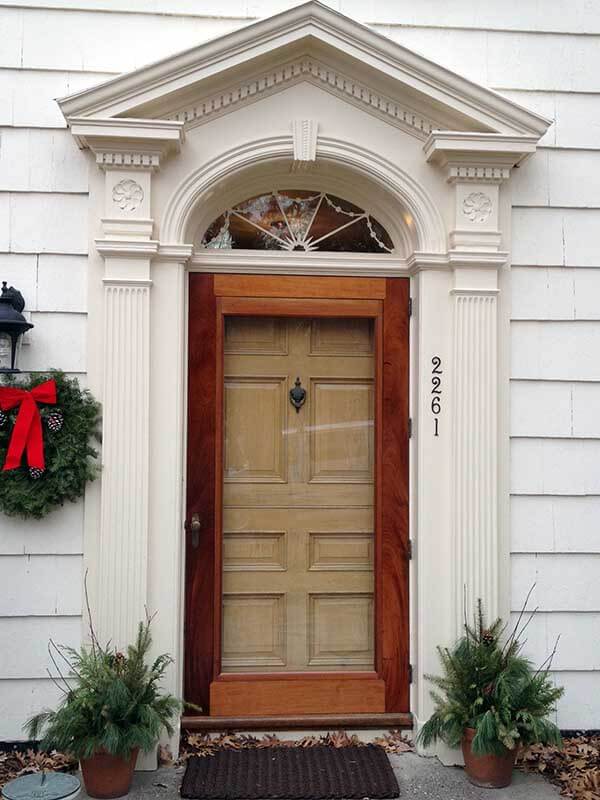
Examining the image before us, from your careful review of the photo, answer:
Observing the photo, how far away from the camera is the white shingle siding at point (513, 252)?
3.77 metres

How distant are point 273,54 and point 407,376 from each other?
5.62 feet

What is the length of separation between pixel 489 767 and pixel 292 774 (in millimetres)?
888

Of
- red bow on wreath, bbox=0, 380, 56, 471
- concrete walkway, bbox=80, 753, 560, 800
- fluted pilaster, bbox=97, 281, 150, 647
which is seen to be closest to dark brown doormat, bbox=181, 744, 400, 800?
concrete walkway, bbox=80, 753, 560, 800

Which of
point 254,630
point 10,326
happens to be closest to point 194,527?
point 254,630

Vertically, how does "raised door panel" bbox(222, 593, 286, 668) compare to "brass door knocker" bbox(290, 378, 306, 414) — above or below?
below

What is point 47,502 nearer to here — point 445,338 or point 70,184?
point 70,184

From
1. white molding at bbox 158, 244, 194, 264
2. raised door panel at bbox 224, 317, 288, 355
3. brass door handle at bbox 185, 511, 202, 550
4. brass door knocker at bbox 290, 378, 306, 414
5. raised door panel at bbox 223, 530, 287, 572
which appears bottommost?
raised door panel at bbox 223, 530, 287, 572

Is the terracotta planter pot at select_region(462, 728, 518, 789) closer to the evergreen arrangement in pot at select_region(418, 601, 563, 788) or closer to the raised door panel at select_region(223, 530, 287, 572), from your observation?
the evergreen arrangement in pot at select_region(418, 601, 563, 788)

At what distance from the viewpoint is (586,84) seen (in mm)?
4043

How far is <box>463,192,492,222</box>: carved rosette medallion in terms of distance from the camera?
391 centimetres

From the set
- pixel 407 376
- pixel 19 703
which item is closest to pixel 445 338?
pixel 407 376

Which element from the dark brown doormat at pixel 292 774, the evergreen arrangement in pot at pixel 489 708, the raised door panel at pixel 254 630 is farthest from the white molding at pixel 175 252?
the dark brown doormat at pixel 292 774

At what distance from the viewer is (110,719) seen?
3309 millimetres

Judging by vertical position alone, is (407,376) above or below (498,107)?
below
